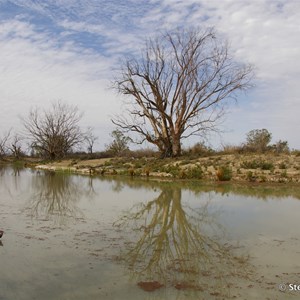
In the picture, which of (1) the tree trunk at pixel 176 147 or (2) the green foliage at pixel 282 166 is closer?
(2) the green foliage at pixel 282 166

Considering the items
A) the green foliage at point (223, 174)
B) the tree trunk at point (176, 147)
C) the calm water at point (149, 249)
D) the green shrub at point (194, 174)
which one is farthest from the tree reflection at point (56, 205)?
the tree trunk at point (176, 147)

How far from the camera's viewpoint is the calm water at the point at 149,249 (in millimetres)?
3967

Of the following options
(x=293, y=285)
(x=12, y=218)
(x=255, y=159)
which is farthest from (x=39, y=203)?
(x=255, y=159)

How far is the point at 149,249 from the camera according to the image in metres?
5.44

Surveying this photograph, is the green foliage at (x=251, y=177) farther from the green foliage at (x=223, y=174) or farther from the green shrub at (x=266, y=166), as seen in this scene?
the green shrub at (x=266, y=166)

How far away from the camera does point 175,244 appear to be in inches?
224

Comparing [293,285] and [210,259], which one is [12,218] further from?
[293,285]

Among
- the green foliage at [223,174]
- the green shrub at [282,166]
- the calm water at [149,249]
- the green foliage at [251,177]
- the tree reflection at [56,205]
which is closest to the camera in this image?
the calm water at [149,249]

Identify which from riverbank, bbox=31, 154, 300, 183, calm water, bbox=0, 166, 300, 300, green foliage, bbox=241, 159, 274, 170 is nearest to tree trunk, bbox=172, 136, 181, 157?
riverbank, bbox=31, 154, 300, 183

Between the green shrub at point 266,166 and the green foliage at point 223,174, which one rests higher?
the green shrub at point 266,166

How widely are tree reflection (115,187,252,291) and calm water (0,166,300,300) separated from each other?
1 centimetres

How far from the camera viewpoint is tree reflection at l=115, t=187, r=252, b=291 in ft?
14.2

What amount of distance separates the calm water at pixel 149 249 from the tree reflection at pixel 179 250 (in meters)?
0.01

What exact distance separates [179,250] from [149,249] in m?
0.43
